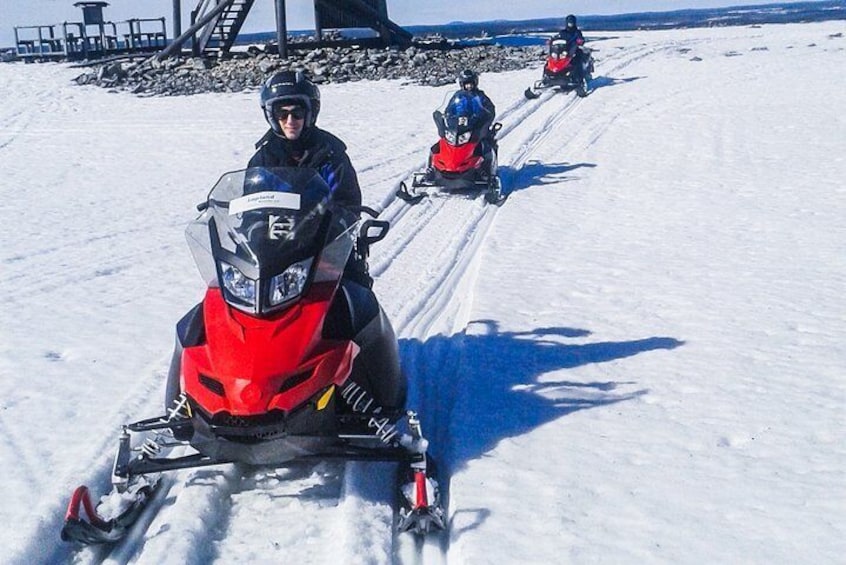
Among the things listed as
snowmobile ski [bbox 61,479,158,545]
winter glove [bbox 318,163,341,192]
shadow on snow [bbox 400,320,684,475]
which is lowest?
shadow on snow [bbox 400,320,684,475]

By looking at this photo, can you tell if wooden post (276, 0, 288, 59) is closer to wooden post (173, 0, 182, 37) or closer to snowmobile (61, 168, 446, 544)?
wooden post (173, 0, 182, 37)

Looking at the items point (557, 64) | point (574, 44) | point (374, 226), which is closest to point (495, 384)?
point (374, 226)

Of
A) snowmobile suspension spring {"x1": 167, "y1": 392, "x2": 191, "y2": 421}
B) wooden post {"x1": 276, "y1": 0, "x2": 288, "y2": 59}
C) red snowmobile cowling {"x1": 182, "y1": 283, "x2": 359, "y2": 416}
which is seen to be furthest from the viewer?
wooden post {"x1": 276, "y1": 0, "x2": 288, "y2": 59}

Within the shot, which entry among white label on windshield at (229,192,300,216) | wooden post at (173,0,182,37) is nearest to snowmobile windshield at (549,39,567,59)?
wooden post at (173,0,182,37)

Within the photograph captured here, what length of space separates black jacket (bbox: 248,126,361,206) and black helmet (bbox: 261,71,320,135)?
0.50 feet

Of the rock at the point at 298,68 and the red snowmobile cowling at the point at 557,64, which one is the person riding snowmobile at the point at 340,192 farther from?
the rock at the point at 298,68

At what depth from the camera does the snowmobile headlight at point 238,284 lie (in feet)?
11.0

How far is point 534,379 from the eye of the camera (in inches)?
194

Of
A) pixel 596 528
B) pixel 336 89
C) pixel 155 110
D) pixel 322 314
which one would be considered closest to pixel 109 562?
pixel 322 314

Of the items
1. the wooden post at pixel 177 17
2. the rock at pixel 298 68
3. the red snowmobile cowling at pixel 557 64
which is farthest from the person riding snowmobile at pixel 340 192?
the wooden post at pixel 177 17

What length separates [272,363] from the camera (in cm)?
325

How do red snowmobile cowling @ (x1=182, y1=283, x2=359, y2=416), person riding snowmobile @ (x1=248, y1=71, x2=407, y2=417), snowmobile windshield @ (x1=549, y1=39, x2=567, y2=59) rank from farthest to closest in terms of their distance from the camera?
snowmobile windshield @ (x1=549, y1=39, x2=567, y2=59)
person riding snowmobile @ (x1=248, y1=71, x2=407, y2=417)
red snowmobile cowling @ (x1=182, y1=283, x2=359, y2=416)

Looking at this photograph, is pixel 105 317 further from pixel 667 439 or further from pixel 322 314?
pixel 667 439

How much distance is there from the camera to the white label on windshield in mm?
3506
